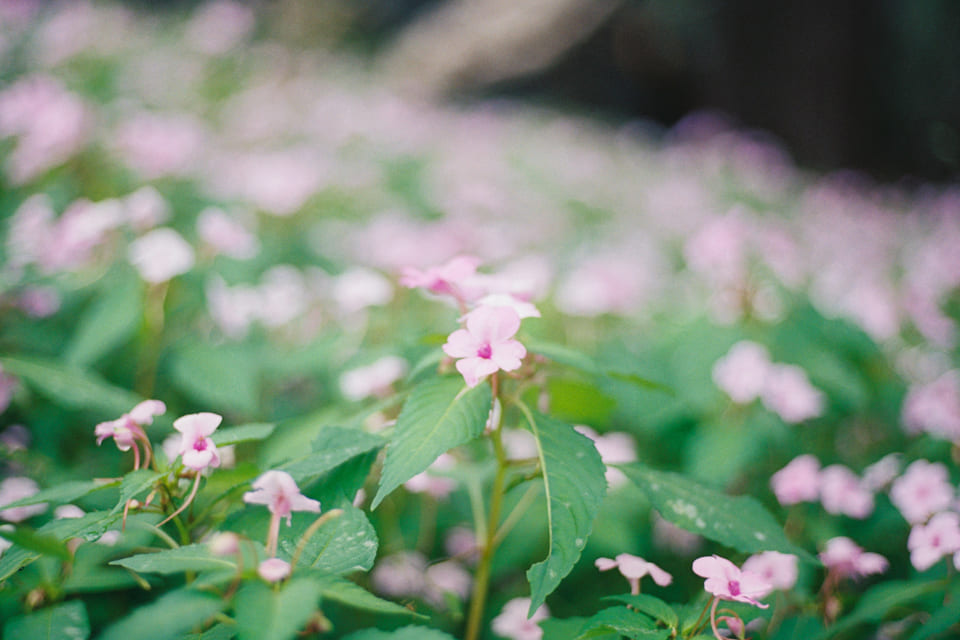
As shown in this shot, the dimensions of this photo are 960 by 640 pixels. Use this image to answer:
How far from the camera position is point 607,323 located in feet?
7.77

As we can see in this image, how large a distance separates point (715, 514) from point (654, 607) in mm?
199

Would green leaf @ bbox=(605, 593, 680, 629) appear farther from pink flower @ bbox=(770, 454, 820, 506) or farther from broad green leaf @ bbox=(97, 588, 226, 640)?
pink flower @ bbox=(770, 454, 820, 506)

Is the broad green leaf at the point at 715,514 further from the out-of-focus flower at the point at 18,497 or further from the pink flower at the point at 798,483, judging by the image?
the out-of-focus flower at the point at 18,497

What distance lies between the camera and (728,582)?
79cm

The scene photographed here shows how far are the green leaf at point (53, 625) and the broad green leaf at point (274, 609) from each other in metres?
0.36

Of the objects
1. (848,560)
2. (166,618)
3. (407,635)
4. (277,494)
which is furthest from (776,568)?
(166,618)

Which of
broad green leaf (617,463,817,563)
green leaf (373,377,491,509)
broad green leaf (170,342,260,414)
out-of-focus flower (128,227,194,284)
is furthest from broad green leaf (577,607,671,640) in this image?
out-of-focus flower (128,227,194,284)

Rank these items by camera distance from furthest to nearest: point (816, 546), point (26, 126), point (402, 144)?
point (402, 144), point (26, 126), point (816, 546)

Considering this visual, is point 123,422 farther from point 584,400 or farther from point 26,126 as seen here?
point 26,126

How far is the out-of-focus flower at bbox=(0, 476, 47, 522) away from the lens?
1077 millimetres

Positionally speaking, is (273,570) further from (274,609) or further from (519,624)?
(519,624)

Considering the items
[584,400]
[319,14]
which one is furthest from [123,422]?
[319,14]

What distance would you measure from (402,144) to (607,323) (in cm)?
270

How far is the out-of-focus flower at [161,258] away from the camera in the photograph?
4.78 feet
